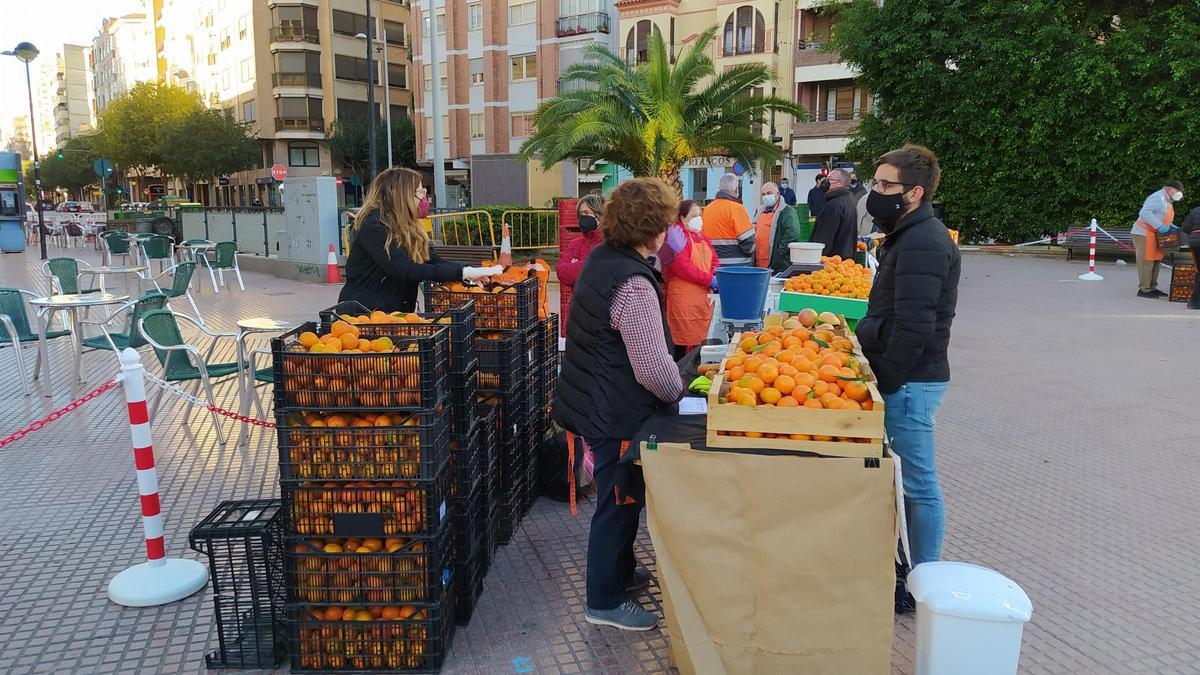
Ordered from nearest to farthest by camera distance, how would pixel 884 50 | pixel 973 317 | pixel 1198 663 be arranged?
pixel 1198 663
pixel 973 317
pixel 884 50

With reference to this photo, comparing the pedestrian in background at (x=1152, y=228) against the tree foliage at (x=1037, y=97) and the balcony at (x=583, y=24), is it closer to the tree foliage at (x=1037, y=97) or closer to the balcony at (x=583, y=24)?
the tree foliage at (x=1037, y=97)

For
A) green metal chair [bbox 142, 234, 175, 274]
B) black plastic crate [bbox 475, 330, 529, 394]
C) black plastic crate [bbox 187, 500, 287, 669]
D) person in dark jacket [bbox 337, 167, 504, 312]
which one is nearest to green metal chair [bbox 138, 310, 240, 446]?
person in dark jacket [bbox 337, 167, 504, 312]

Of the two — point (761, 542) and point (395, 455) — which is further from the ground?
point (395, 455)

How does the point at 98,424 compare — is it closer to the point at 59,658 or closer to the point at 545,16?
the point at 59,658

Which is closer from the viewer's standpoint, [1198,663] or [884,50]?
[1198,663]

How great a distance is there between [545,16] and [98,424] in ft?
141

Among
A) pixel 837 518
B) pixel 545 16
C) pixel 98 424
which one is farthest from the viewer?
pixel 545 16

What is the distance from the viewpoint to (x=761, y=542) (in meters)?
2.89

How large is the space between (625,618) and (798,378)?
53.2 inches

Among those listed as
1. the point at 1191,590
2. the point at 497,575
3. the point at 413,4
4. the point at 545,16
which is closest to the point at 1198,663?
the point at 1191,590

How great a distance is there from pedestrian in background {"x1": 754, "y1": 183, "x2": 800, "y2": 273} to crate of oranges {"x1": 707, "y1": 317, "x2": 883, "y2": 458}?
20.4 feet

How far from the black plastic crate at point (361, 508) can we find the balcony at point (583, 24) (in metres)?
45.0

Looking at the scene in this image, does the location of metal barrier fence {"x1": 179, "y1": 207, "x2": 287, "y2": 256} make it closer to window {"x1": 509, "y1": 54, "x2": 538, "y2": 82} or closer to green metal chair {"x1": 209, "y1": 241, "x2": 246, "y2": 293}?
green metal chair {"x1": 209, "y1": 241, "x2": 246, "y2": 293}

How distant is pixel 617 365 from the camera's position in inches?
137
